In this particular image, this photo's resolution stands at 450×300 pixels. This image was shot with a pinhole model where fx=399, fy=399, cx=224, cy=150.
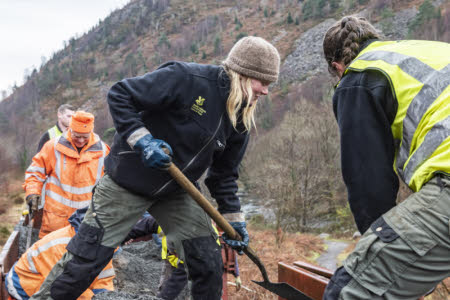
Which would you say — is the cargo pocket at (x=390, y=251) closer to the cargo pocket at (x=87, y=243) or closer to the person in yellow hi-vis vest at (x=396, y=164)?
the person in yellow hi-vis vest at (x=396, y=164)

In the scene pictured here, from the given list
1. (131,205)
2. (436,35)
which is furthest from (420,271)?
(436,35)

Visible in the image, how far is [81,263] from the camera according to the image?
102 inches

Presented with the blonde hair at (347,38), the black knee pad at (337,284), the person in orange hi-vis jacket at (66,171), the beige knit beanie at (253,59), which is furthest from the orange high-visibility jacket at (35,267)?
the blonde hair at (347,38)

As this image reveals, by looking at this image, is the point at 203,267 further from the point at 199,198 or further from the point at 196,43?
the point at 196,43

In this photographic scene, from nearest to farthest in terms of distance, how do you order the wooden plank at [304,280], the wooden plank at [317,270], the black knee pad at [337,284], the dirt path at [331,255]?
the black knee pad at [337,284], the wooden plank at [304,280], the wooden plank at [317,270], the dirt path at [331,255]

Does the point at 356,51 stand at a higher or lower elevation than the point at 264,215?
higher

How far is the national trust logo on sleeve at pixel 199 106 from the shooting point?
2729 mm

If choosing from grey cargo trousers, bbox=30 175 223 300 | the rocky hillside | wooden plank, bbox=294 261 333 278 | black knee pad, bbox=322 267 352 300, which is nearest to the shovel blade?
wooden plank, bbox=294 261 333 278

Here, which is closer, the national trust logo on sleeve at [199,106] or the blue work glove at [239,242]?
the national trust logo on sleeve at [199,106]

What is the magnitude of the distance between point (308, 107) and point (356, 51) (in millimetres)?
22024

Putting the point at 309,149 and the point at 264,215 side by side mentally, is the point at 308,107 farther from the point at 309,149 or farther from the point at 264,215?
the point at 264,215

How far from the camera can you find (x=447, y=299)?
4.21 m

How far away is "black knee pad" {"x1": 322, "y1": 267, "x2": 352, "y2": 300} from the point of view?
5.83 ft

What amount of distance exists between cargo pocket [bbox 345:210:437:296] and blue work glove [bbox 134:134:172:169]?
1255mm
